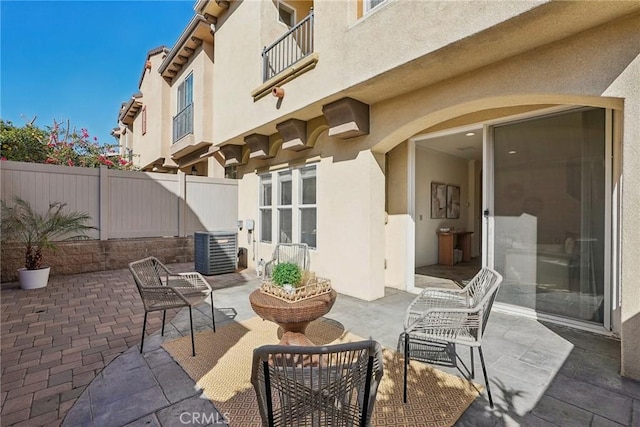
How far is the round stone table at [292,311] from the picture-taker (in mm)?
2773

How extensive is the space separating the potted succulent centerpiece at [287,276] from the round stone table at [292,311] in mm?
167

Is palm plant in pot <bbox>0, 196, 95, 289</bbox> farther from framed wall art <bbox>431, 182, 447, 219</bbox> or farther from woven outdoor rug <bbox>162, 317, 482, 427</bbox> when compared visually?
framed wall art <bbox>431, 182, 447, 219</bbox>

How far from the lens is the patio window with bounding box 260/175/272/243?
7.56 meters

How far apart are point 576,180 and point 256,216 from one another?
6.61 meters

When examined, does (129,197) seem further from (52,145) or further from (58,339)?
(52,145)

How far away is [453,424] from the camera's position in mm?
2123

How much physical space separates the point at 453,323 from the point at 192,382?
8.03 ft

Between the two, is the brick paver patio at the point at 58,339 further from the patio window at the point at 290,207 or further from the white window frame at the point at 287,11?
the white window frame at the point at 287,11

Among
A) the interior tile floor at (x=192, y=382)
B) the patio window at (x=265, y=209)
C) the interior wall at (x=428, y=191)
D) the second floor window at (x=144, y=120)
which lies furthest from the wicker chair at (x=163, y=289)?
the second floor window at (x=144, y=120)

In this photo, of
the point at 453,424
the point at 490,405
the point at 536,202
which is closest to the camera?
the point at 453,424

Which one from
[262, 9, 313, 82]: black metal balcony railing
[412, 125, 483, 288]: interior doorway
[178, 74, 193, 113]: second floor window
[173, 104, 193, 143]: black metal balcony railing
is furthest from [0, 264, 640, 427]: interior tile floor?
[178, 74, 193, 113]: second floor window

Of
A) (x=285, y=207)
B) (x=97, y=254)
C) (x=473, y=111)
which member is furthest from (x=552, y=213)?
(x=97, y=254)

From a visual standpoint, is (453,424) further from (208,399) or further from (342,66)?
(342,66)

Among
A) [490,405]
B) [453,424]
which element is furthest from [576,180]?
[453,424]
